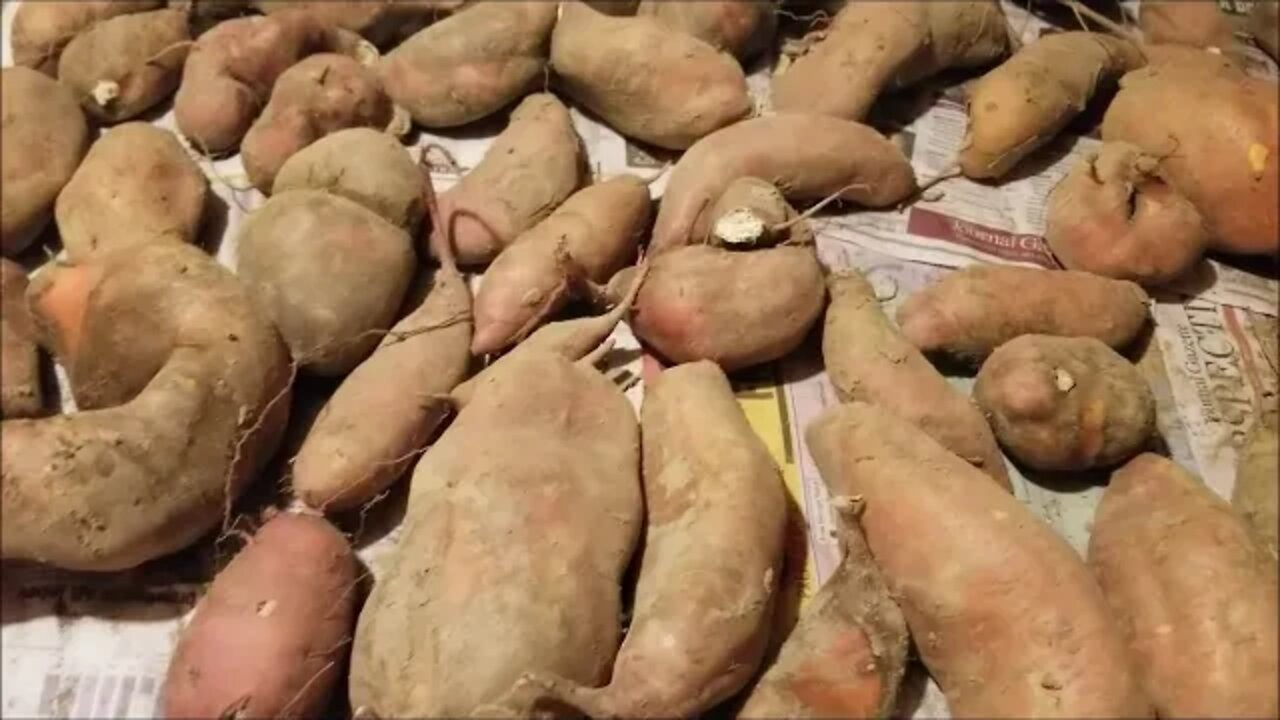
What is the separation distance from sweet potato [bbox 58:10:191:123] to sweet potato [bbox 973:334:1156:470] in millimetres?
822

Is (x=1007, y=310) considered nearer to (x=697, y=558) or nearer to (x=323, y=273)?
(x=697, y=558)

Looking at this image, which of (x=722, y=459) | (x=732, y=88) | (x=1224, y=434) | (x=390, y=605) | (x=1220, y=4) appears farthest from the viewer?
(x=1220, y=4)

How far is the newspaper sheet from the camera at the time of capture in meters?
0.80

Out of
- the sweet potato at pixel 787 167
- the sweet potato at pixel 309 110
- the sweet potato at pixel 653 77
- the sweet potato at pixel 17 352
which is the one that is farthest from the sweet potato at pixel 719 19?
the sweet potato at pixel 17 352

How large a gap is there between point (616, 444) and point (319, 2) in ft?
2.06

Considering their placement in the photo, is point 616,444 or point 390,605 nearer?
point 390,605

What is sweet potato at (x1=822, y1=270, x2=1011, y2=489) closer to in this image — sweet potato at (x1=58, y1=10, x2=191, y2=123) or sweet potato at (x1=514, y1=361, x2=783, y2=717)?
sweet potato at (x1=514, y1=361, x2=783, y2=717)

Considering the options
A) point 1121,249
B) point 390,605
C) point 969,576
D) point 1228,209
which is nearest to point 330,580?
point 390,605

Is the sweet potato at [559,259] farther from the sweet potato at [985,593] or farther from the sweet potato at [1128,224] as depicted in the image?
the sweet potato at [1128,224]

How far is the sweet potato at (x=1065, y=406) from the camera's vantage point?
914mm

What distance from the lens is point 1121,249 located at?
1.05m

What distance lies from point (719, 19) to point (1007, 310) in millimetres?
432

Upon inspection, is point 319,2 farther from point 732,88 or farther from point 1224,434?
point 1224,434

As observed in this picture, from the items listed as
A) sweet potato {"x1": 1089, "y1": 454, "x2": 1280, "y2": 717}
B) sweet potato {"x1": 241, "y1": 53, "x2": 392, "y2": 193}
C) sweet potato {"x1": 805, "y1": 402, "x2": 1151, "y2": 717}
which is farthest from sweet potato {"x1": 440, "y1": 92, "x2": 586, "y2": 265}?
sweet potato {"x1": 1089, "y1": 454, "x2": 1280, "y2": 717}
